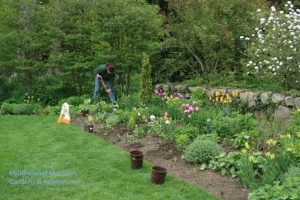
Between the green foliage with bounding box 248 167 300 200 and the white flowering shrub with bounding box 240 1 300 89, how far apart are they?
209 inches

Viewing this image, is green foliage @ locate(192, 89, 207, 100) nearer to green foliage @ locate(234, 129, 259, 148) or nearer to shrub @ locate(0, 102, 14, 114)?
green foliage @ locate(234, 129, 259, 148)

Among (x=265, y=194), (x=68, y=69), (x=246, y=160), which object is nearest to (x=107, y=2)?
(x=68, y=69)

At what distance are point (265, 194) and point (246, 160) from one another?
759mm

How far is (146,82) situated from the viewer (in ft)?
29.1

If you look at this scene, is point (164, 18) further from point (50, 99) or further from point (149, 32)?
point (50, 99)

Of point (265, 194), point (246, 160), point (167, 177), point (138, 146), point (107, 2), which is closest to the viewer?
point (265, 194)

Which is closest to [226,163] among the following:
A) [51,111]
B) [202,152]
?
[202,152]

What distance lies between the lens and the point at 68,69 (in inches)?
488

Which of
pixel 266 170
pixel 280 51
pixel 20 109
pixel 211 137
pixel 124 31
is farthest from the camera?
pixel 124 31

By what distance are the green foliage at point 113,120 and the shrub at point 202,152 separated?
2.84m

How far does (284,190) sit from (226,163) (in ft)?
4.70

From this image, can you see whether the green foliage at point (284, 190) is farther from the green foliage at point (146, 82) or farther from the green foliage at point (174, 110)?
the green foliage at point (146, 82)

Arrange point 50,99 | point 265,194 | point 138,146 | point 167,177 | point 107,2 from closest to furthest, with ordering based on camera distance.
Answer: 1. point 265,194
2. point 167,177
3. point 138,146
4. point 107,2
5. point 50,99

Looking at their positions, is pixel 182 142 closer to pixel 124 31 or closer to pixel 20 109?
pixel 20 109
